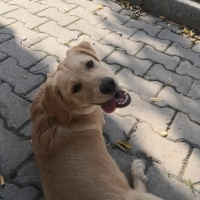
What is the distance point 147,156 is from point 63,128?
97 centimetres

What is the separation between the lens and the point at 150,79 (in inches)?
149

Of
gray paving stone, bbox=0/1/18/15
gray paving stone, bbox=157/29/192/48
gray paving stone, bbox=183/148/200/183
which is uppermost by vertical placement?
gray paving stone, bbox=157/29/192/48

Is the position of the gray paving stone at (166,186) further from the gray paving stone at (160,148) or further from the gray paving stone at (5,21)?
the gray paving stone at (5,21)

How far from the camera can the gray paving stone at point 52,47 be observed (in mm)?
4068

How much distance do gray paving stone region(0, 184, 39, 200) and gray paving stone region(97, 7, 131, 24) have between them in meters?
3.14

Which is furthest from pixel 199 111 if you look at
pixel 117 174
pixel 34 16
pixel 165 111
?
pixel 34 16

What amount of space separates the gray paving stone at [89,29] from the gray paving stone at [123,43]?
11cm

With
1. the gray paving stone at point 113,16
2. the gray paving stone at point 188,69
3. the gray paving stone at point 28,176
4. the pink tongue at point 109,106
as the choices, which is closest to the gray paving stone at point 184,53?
the gray paving stone at point 188,69

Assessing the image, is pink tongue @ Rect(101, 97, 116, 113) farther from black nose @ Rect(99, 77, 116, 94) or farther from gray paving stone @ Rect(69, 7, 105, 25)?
gray paving stone @ Rect(69, 7, 105, 25)

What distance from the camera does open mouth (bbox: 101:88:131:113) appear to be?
8.46 feet

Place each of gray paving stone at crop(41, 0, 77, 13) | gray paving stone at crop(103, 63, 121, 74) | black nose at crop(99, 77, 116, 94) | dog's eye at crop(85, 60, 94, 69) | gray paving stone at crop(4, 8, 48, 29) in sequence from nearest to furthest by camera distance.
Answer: black nose at crop(99, 77, 116, 94), dog's eye at crop(85, 60, 94, 69), gray paving stone at crop(103, 63, 121, 74), gray paving stone at crop(4, 8, 48, 29), gray paving stone at crop(41, 0, 77, 13)

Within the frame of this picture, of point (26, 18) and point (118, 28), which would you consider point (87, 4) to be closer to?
point (118, 28)

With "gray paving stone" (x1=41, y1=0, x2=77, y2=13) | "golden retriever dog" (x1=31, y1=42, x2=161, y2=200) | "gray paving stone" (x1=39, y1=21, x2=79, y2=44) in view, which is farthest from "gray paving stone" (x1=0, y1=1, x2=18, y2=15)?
"golden retriever dog" (x1=31, y1=42, x2=161, y2=200)

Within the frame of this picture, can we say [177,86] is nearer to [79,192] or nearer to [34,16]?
[79,192]
